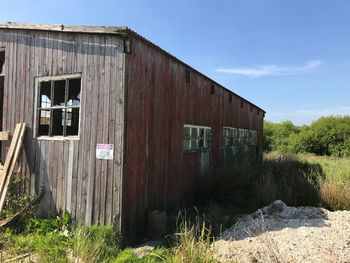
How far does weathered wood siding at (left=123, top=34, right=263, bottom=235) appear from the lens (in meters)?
7.10

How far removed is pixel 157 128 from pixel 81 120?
1.77m

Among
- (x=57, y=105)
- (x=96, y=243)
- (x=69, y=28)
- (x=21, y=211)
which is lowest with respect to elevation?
(x=96, y=243)

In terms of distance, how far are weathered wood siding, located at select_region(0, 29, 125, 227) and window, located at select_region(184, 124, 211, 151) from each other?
3.41 metres

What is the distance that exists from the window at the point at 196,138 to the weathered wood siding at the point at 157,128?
0.18 m

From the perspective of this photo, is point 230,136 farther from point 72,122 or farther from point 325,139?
point 325,139

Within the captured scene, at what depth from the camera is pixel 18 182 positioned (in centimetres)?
805

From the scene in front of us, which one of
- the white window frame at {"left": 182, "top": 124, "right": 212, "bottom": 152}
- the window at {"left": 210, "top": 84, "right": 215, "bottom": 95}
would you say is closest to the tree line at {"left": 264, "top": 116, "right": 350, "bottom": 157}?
the window at {"left": 210, "top": 84, "right": 215, "bottom": 95}

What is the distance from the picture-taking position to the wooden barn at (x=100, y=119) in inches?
271

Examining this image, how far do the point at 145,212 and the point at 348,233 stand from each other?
396cm

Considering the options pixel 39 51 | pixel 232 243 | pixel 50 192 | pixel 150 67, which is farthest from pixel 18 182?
pixel 232 243

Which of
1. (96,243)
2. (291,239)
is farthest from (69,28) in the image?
(291,239)

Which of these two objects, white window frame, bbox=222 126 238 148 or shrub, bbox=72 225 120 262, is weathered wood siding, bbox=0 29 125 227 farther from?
white window frame, bbox=222 126 238 148

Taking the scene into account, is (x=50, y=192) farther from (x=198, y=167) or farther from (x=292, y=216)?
(x=292, y=216)

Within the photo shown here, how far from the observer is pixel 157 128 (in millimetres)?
8227
